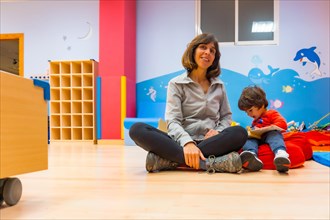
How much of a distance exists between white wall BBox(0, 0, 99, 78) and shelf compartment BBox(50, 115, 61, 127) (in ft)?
2.35

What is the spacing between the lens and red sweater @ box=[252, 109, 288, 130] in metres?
1.83

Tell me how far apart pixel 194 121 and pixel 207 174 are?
1.08ft

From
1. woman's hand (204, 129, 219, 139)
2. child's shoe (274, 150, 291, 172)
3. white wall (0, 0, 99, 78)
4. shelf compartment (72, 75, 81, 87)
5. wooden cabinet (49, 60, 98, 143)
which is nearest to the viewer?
child's shoe (274, 150, 291, 172)

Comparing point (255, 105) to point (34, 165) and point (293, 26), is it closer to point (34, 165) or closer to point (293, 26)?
point (34, 165)

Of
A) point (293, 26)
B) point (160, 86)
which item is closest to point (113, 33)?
point (160, 86)

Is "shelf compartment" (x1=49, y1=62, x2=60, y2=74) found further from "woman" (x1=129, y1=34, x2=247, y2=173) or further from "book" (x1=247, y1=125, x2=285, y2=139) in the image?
"book" (x1=247, y1=125, x2=285, y2=139)

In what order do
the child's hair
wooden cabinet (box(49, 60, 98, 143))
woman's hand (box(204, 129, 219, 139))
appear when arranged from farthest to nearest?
1. wooden cabinet (box(49, 60, 98, 143))
2. the child's hair
3. woman's hand (box(204, 129, 219, 139))

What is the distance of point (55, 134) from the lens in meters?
4.34

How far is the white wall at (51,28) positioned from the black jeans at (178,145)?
3.15 meters

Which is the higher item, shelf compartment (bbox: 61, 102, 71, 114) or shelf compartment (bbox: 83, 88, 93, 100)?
shelf compartment (bbox: 83, 88, 93, 100)

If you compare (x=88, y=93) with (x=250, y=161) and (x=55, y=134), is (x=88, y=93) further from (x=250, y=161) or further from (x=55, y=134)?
(x=250, y=161)

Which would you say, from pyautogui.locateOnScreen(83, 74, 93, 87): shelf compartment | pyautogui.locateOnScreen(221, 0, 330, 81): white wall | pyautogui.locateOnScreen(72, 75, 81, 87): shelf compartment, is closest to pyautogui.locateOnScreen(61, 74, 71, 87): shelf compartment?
pyautogui.locateOnScreen(72, 75, 81, 87): shelf compartment

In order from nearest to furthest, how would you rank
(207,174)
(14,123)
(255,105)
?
1. (14,123)
2. (207,174)
3. (255,105)

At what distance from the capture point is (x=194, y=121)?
171 centimetres
